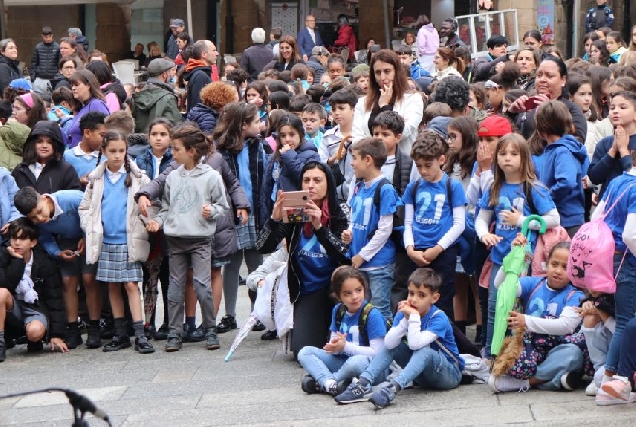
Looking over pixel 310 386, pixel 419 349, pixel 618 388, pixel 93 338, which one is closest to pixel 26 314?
pixel 93 338

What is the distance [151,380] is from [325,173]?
1948mm

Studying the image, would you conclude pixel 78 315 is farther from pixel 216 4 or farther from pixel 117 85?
pixel 216 4

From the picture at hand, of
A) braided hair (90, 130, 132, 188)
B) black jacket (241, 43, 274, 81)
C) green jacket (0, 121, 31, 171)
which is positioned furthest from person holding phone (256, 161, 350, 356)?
black jacket (241, 43, 274, 81)

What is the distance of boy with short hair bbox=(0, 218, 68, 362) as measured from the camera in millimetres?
9945

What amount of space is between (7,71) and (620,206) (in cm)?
1273

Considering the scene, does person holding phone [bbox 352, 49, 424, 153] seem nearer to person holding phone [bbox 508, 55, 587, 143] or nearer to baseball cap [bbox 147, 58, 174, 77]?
person holding phone [bbox 508, 55, 587, 143]

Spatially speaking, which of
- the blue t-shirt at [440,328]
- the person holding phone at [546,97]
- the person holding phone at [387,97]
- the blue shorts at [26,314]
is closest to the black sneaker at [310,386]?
the blue t-shirt at [440,328]

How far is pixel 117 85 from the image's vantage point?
1399cm

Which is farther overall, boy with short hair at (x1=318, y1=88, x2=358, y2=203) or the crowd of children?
boy with short hair at (x1=318, y1=88, x2=358, y2=203)

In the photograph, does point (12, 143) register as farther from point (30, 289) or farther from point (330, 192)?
point (330, 192)

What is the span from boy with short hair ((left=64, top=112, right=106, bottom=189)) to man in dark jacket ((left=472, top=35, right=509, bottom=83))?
4972 millimetres

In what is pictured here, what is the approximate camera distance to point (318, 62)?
19.7 metres

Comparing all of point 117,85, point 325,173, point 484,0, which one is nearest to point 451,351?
point 325,173

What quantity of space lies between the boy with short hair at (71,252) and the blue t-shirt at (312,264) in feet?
6.53
